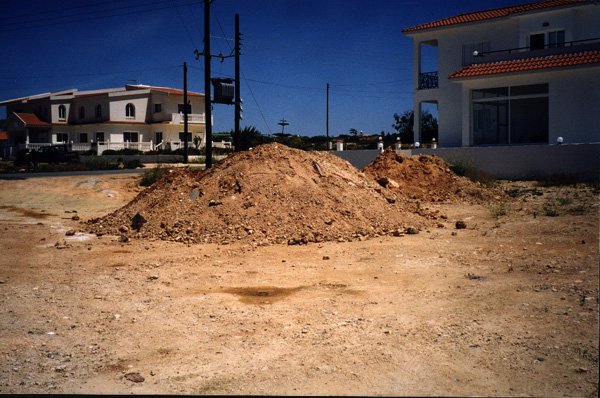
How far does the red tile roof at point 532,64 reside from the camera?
2311 centimetres

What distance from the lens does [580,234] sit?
10.4 meters

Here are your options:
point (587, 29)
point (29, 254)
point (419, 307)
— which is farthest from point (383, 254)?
point (587, 29)

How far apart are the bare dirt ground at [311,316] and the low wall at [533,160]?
10470mm

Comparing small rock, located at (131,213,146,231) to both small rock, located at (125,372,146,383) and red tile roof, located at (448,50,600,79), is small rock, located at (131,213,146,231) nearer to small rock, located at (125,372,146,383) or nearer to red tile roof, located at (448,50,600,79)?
small rock, located at (125,372,146,383)

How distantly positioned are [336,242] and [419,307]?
4.97 m

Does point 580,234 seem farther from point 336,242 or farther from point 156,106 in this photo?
point 156,106

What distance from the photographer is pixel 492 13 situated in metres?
30.3

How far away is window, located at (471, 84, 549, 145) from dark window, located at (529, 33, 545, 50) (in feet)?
10.9

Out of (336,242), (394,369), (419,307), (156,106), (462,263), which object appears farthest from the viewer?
(156,106)

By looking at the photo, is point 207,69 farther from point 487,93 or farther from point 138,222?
point 487,93

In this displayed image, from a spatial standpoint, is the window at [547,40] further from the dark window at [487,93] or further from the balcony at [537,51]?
the dark window at [487,93]

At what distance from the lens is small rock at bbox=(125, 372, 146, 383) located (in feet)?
15.4

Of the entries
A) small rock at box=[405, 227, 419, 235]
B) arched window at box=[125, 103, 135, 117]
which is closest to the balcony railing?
small rock at box=[405, 227, 419, 235]

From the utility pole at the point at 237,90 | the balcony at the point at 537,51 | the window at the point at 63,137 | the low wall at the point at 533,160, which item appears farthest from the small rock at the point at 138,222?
the window at the point at 63,137
